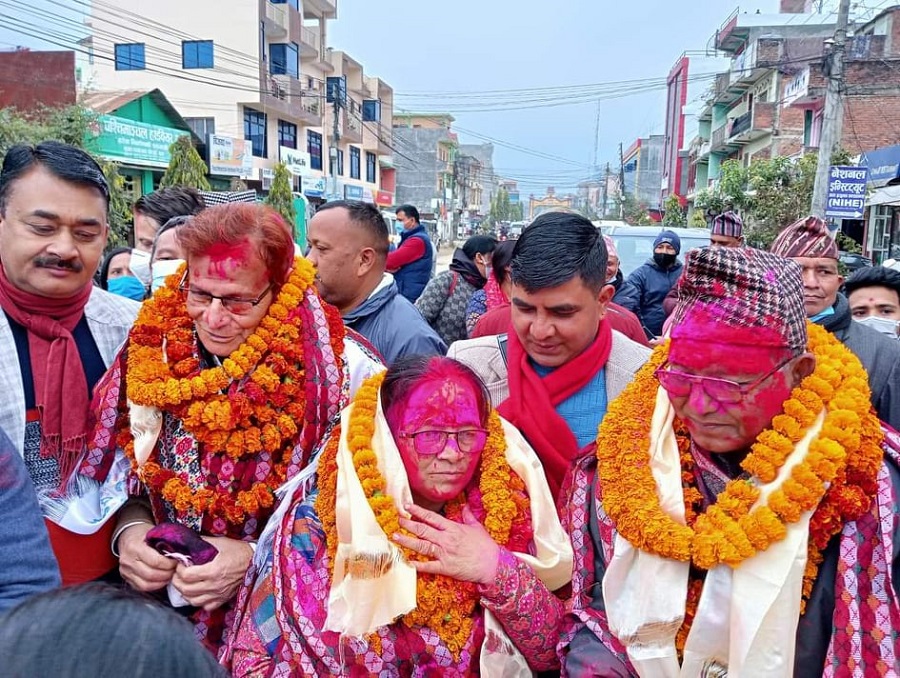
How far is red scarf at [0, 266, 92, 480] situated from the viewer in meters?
2.21

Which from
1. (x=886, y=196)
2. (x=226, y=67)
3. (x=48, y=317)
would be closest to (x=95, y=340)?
(x=48, y=317)

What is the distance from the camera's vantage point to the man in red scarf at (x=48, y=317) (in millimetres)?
2195

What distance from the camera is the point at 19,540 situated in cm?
145

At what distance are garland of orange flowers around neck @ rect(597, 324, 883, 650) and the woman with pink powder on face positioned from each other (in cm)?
31

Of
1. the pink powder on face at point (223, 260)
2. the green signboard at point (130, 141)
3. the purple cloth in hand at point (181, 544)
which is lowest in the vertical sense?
the purple cloth in hand at point (181, 544)

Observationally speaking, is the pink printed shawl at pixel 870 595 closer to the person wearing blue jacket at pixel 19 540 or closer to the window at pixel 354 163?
the person wearing blue jacket at pixel 19 540

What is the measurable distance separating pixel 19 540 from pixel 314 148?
1390 inches

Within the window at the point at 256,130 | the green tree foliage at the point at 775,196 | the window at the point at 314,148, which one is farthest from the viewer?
the window at the point at 314,148

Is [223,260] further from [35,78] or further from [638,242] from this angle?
[35,78]

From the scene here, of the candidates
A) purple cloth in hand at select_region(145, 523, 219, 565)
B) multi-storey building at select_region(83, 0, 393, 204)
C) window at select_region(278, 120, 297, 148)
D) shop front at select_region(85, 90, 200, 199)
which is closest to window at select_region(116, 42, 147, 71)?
multi-storey building at select_region(83, 0, 393, 204)

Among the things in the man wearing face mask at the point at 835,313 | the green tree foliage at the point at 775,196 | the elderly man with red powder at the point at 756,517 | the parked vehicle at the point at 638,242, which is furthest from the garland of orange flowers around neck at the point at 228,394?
the green tree foliage at the point at 775,196

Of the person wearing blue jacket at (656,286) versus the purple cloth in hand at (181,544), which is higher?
the person wearing blue jacket at (656,286)

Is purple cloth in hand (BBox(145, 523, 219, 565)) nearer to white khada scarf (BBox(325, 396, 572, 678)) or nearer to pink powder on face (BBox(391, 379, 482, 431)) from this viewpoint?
white khada scarf (BBox(325, 396, 572, 678))

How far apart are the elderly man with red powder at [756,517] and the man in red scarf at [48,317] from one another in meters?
1.67
